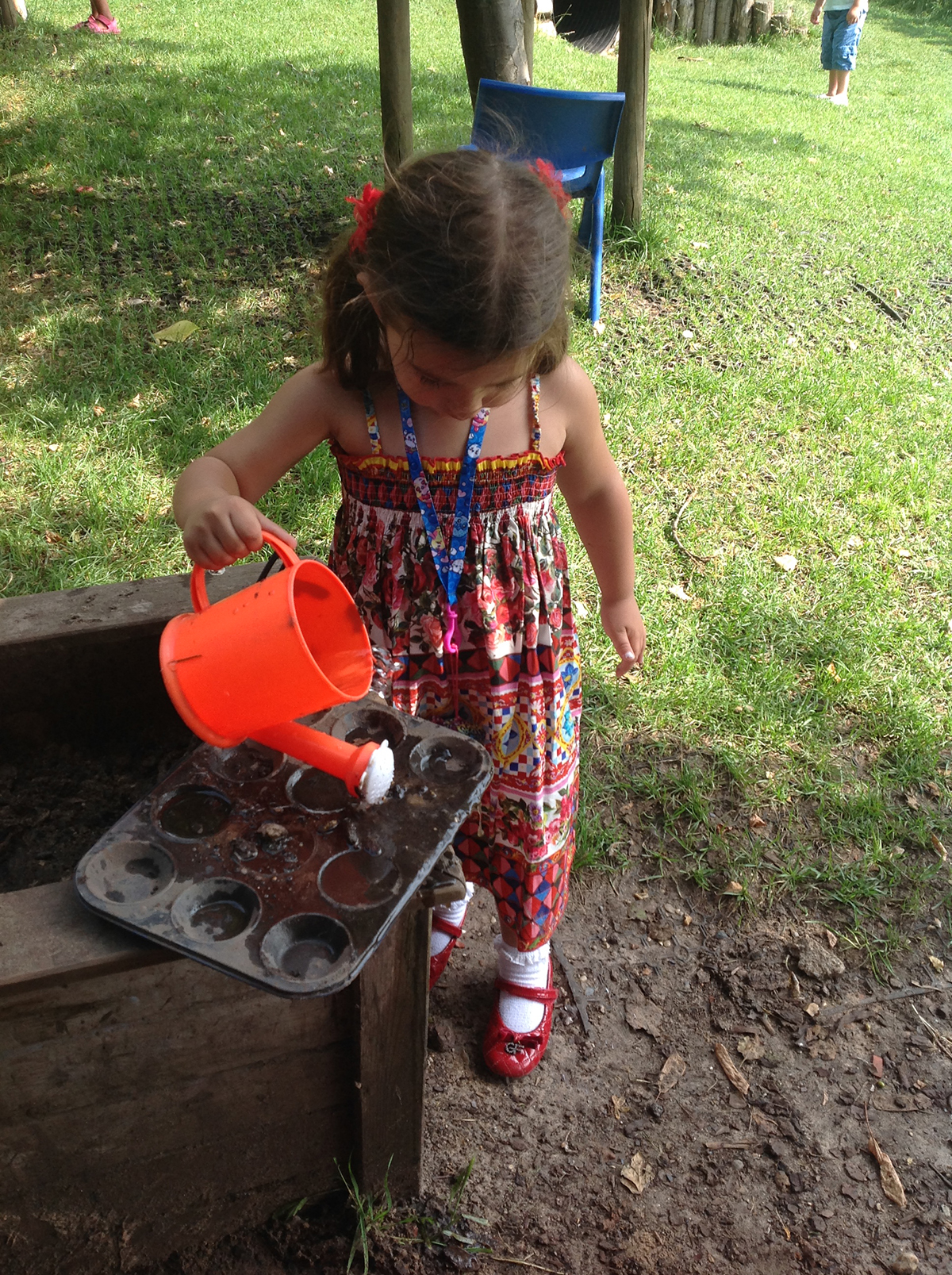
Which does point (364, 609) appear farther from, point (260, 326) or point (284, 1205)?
point (260, 326)

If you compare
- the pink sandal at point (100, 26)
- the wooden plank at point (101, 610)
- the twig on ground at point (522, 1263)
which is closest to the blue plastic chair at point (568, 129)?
the wooden plank at point (101, 610)

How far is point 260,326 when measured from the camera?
13.2 feet

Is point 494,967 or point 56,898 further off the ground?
point 56,898

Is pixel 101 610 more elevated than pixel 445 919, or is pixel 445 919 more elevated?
pixel 101 610

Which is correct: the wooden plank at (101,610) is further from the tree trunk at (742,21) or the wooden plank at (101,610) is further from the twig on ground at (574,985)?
the tree trunk at (742,21)

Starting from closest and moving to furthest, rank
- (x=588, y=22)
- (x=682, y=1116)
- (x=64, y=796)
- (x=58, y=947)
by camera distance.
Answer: (x=58, y=947) → (x=64, y=796) → (x=682, y=1116) → (x=588, y=22)

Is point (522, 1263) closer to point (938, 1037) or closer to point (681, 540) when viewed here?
point (938, 1037)

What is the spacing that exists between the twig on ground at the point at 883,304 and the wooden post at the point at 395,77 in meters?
2.50

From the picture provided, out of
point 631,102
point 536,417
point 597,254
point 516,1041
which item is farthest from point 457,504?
point 631,102

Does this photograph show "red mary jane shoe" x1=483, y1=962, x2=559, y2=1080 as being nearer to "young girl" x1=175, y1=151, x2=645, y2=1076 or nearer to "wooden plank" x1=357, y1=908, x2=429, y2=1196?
"young girl" x1=175, y1=151, x2=645, y2=1076

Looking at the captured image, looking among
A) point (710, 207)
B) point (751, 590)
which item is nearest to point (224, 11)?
point (710, 207)

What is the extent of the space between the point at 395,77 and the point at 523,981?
3731mm

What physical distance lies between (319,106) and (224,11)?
3.43 metres

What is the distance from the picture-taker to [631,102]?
474cm
